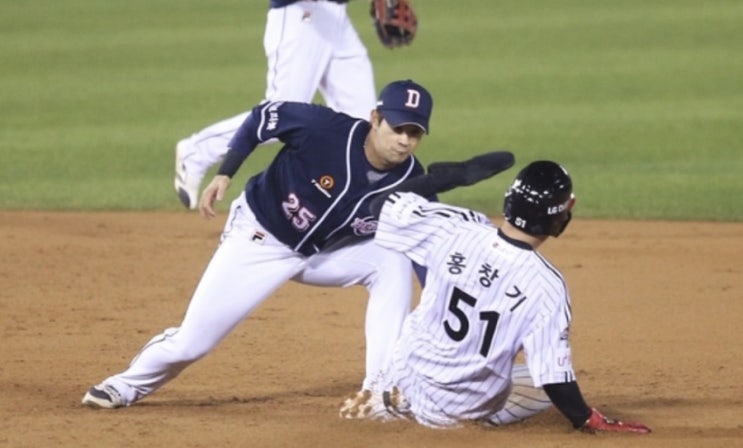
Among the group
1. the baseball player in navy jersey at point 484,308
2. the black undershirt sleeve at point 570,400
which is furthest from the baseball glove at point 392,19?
the black undershirt sleeve at point 570,400

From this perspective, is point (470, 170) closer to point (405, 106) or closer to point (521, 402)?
point (405, 106)

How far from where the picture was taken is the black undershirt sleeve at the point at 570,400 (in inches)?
202

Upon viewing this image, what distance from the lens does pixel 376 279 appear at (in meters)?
5.87

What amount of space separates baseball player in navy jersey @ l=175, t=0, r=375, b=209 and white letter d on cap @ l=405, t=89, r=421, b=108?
328 cm

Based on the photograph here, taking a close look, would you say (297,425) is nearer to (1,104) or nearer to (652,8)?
(1,104)

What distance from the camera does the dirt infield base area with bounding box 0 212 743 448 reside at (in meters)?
5.48

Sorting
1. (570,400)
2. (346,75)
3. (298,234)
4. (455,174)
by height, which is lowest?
(570,400)

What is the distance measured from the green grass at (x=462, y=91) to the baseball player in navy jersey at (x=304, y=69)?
6.24 ft

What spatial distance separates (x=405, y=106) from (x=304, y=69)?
3453mm

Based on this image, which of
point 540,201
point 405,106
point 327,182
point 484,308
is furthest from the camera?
point 327,182

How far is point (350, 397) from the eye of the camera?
227 inches

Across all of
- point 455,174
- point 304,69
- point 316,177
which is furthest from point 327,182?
point 304,69

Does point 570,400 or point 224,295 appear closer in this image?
point 570,400

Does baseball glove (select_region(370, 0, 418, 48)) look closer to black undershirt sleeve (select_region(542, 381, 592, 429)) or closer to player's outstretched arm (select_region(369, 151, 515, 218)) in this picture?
player's outstretched arm (select_region(369, 151, 515, 218))
